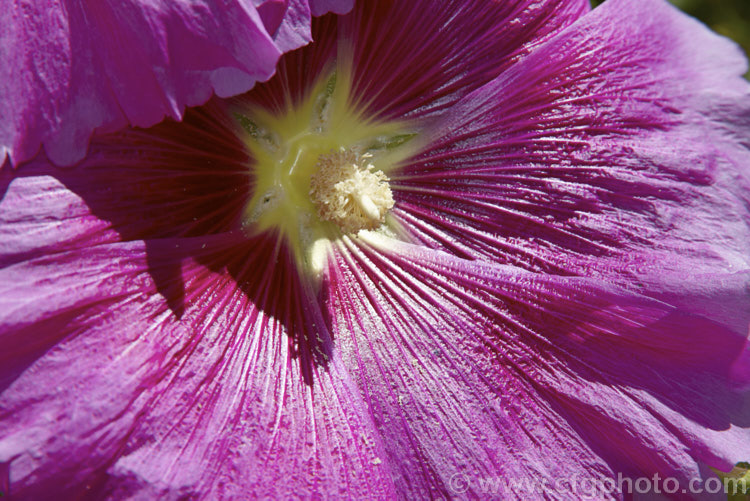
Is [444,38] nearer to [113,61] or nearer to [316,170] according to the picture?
[316,170]

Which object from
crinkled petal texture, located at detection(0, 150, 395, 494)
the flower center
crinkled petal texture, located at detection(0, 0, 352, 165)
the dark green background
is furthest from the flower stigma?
the dark green background

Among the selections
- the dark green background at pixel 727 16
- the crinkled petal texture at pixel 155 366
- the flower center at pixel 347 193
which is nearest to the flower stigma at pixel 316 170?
the flower center at pixel 347 193

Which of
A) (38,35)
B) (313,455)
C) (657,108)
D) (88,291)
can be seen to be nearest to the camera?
(38,35)

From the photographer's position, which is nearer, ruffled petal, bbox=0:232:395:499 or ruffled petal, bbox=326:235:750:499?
ruffled petal, bbox=0:232:395:499

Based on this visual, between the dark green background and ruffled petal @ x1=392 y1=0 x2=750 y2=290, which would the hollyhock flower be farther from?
the dark green background

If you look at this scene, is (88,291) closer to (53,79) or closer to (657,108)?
(53,79)

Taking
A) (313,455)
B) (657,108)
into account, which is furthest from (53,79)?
(657,108)
